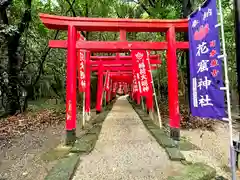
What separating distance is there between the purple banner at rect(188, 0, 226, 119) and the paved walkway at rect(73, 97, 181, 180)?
3.93 ft

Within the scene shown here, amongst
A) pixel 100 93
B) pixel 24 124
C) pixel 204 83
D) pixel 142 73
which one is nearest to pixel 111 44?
pixel 204 83

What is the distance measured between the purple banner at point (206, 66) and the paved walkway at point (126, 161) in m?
1.20

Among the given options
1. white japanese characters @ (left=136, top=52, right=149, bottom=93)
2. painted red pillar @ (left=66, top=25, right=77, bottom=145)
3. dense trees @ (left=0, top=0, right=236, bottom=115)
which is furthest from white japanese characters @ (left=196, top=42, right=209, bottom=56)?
dense trees @ (left=0, top=0, right=236, bottom=115)

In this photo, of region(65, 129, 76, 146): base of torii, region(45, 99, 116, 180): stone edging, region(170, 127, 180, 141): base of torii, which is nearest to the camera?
region(45, 99, 116, 180): stone edging

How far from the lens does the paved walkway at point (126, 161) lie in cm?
363

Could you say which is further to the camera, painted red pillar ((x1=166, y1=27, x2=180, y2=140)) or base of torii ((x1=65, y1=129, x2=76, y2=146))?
painted red pillar ((x1=166, y1=27, x2=180, y2=140))

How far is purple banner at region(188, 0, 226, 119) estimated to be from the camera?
3.58 metres

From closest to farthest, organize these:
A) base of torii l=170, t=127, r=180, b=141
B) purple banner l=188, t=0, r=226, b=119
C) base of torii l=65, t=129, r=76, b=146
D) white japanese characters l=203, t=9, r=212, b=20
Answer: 1. purple banner l=188, t=0, r=226, b=119
2. white japanese characters l=203, t=9, r=212, b=20
3. base of torii l=65, t=129, r=76, b=146
4. base of torii l=170, t=127, r=180, b=141

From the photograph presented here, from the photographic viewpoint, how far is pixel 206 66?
388cm

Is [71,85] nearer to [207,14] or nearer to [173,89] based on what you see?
[173,89]

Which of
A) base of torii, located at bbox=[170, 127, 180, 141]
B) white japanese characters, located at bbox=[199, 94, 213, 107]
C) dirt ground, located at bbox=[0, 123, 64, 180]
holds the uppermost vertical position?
white japanese characters, located at bbox=[199, 94, 213, 107]

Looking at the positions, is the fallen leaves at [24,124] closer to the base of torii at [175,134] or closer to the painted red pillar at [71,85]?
the painted red pillar at [71,85]

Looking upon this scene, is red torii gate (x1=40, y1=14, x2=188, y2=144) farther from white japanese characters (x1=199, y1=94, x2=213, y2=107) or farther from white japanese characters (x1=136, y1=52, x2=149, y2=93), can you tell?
white japanese characters (x1=136, y1=52, x2=149, y2=93)

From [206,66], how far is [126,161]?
230 centimetres
